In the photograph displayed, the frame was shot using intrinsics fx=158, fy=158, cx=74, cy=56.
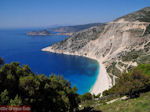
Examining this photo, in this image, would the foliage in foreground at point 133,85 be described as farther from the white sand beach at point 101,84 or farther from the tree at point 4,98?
the white sand beach at point 101,84

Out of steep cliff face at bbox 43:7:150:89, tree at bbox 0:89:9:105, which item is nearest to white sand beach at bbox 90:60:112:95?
steep cliff face at bbox 43:7:150:89

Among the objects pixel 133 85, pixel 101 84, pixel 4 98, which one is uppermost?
pixel 4 98

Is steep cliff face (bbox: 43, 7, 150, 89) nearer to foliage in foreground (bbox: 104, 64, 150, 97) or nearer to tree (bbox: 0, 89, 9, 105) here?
foliage in foreground (bbox: 104, 64, 150, 97)

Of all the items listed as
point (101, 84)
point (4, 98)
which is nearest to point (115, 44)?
point (101, 84)

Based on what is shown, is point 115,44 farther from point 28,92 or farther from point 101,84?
point 28,92

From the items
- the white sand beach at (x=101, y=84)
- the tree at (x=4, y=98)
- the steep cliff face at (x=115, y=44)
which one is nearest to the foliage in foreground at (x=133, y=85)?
the tree at (x=4, y=98)

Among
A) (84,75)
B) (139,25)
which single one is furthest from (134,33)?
(84,75)
